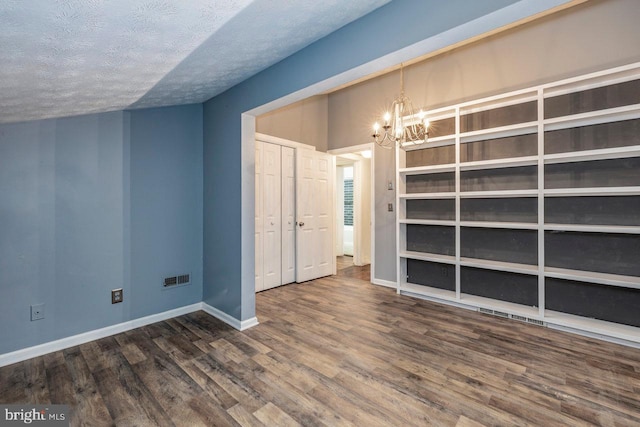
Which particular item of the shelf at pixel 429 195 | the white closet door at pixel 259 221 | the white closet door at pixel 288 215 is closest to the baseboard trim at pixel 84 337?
the white closet door at pixel 259 221

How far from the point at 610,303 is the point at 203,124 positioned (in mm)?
4465

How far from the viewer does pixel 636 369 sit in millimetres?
2135

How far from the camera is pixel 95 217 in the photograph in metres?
2.62

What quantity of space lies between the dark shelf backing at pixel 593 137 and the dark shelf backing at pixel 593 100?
162mm

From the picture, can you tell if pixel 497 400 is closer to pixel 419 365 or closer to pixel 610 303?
pixel 419 365

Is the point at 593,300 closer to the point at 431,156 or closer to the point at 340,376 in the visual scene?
the point at 431,156

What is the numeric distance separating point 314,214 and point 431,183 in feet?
5.95

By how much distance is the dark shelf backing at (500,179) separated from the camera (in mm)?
3092

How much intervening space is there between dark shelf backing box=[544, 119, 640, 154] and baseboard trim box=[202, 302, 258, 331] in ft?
11.2

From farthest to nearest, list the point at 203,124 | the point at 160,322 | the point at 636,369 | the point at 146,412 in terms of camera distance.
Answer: the point at 203,124
the point at 160,322
the point at 636,369
the point at 146,412

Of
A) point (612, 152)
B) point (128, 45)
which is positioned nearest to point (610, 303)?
point (612, 152)

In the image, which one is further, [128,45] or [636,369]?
[636,369]

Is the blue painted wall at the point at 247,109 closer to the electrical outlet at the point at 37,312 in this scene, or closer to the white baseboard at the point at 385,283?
the electrical outlet at the point at 37,312

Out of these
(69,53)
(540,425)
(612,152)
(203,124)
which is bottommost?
(540,425)
